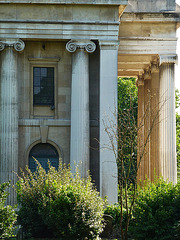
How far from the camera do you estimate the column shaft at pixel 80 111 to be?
113 feet

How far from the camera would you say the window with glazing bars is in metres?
36.6

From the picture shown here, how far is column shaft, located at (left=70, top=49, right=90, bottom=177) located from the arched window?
2319 millimetres

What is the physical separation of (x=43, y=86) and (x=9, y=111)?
11.1 feet

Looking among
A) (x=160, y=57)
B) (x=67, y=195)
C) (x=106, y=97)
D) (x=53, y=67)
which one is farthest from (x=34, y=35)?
(x=67, y=195)

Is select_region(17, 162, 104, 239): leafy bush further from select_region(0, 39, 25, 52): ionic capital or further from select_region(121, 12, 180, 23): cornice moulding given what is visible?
select_region(121, 12, 180, 23): cornice moulding

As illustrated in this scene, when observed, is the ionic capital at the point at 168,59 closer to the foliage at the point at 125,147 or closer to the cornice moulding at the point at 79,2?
the foliage at the point at 125,147

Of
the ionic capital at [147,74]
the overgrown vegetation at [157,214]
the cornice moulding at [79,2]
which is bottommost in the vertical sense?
the overgrown vegetation at [157,214]

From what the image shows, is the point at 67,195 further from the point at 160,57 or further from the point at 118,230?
the point at 160,57

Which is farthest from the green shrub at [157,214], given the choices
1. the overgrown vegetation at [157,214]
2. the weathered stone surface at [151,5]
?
the weathered stone surface at [151,5]

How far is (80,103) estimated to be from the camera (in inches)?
1373

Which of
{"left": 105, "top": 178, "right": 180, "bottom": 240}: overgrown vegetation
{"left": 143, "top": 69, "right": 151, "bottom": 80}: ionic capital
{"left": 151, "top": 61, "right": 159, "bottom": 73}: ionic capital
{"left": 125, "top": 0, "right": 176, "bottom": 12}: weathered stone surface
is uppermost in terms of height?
{"left": 125, "top": 0, "right": 176, "bottom": 12}: weathered stone surface

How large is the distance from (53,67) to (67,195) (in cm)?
1419

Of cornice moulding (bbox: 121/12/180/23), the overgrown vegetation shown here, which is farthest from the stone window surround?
the overgrown vegetation

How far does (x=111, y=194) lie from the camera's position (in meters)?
34.0
